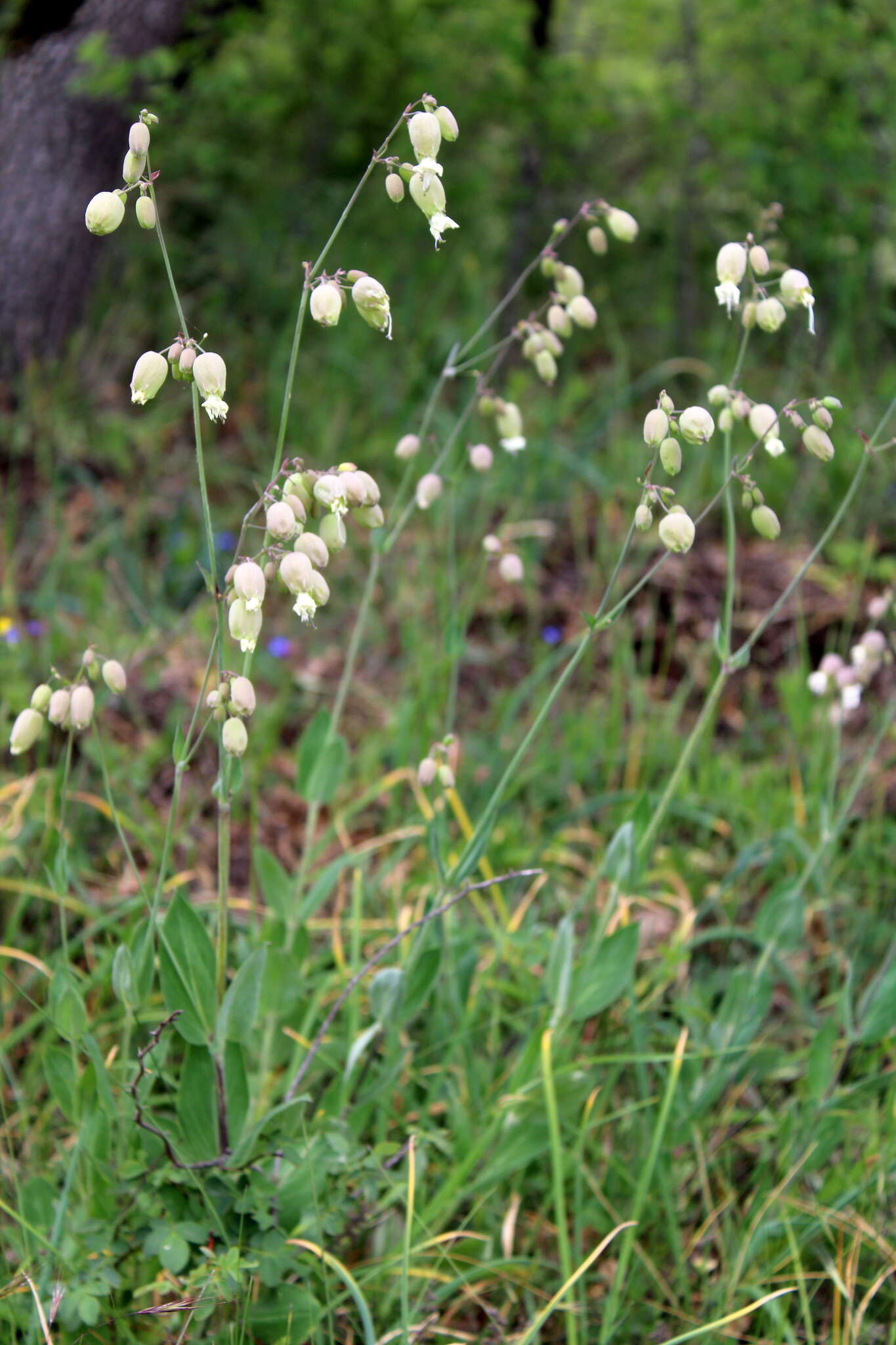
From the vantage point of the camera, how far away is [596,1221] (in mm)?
1798

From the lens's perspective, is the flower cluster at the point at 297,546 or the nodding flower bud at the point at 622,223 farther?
the nodding flower bud at the point at 622,223

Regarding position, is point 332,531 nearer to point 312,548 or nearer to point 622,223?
point 312,548

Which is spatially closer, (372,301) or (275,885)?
(372,301)

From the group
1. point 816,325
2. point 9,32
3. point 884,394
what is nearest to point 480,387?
point 9,32

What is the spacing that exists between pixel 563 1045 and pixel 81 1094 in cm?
80

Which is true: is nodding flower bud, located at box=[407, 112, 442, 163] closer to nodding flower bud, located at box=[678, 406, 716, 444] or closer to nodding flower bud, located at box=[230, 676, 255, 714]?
nodding flower bud, located at box=[678, 406, 716, 444]

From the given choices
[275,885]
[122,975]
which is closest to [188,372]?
[122,975]

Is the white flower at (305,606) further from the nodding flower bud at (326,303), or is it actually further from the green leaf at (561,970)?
the green leaf at (561,970)

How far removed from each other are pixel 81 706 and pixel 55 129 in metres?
2.16

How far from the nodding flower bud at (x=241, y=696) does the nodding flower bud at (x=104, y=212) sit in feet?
1.72

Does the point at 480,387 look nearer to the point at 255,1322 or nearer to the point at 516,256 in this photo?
the point at 255,1322

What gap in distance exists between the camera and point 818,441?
5.06 ft

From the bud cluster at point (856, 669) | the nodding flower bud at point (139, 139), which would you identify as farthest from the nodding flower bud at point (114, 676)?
the bud cluster at point (856, 669)

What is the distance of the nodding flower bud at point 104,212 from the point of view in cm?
124
